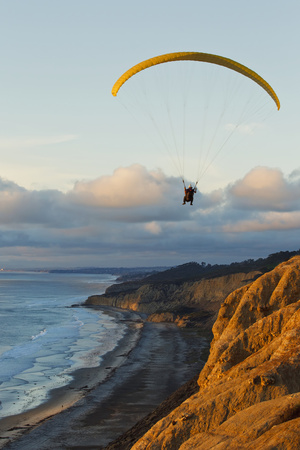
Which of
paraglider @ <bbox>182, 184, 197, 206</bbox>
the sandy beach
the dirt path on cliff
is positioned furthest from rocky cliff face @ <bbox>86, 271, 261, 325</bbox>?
paraglider @ <bbox>182, 184, 197, 206</bbox>

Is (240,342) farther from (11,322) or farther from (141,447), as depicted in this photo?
(11,322)

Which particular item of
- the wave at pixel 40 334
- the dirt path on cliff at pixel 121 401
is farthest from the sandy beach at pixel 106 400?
the wave at pixel 40 334

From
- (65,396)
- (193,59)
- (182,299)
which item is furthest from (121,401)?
(182,299)

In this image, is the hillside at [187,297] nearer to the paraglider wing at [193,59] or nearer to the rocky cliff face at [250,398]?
the paraglider wing at [193,59]

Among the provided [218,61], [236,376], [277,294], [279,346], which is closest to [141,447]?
[236,376]

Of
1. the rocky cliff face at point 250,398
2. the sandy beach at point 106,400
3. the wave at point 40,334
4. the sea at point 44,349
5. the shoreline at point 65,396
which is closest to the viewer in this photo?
the rocky cliff face at point 250,398

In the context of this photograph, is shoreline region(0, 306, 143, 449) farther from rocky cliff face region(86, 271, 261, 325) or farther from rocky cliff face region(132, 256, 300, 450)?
rocky cliff face region(86, 271, 261, 325)
